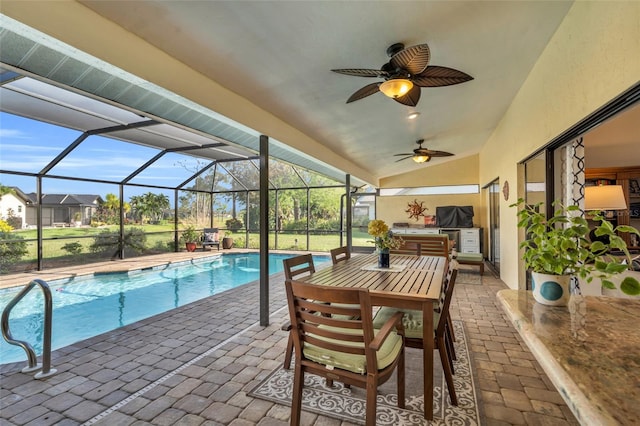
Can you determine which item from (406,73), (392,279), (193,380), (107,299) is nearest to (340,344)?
(392,279)

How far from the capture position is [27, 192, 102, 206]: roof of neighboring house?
665 cm

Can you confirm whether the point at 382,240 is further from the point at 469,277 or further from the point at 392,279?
the point at 469,277

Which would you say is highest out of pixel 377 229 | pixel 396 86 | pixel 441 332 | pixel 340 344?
pixel 396 86

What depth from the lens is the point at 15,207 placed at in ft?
20.8

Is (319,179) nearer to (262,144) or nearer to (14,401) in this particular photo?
(262,144)

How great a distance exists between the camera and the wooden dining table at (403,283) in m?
1.89

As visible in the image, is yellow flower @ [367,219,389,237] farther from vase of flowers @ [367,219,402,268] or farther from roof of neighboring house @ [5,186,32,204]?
roof of neighboring house @ [5,186,32,204]

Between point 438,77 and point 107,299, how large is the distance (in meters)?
6.35

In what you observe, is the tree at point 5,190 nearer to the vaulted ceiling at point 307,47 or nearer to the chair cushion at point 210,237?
the chair cushion at point 210,237

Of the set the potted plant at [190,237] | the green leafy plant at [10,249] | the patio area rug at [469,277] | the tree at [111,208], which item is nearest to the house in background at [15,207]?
the green leafy plant at [10,249]

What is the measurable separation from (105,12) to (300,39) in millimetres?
1278

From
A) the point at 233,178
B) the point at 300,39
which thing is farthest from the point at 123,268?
the point at 300,39

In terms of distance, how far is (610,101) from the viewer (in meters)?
1.88

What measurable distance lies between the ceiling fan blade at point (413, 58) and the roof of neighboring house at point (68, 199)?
850 centimetres
